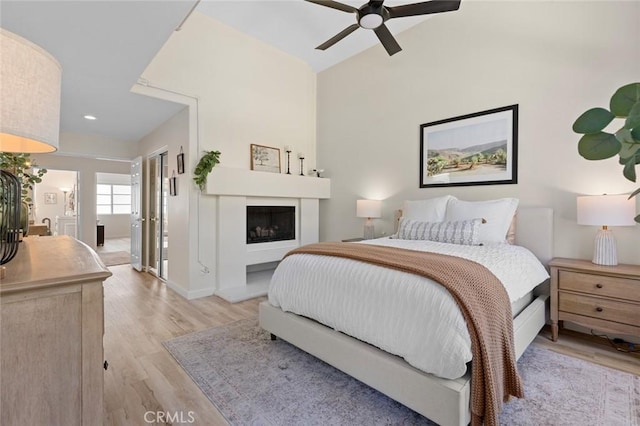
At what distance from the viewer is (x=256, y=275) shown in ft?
15.3

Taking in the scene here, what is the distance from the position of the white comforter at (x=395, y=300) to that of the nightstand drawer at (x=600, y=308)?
0.84ft

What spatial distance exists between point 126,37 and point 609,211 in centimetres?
388

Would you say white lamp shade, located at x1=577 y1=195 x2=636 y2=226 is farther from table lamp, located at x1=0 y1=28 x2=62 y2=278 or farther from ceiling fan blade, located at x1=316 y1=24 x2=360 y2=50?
table lamp, located at x1=0 y1=28 x2=62 y2=278

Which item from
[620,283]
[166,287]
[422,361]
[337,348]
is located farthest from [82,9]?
[620,283]

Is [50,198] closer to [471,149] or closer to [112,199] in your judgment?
[112,199]

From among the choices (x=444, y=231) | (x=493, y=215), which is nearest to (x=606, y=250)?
(x=493, y=215)

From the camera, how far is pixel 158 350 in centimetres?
231

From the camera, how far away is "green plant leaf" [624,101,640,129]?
1.37ft

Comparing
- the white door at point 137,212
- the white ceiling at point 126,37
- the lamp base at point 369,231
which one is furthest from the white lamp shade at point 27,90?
the white door at point 137,212

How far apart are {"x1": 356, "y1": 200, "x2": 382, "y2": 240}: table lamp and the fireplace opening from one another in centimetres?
116

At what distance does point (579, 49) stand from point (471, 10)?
123cm

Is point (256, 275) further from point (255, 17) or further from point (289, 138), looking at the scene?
point (255, 17)

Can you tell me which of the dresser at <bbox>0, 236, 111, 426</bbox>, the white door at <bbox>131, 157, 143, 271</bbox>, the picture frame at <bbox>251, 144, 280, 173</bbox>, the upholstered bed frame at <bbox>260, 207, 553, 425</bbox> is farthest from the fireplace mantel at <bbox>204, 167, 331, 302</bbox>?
the dresser at <bbox>0, 236, 111, 426</bbox>

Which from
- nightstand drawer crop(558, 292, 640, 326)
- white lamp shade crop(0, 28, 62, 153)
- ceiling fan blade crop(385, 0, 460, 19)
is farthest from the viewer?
ceiling fan blade crop(385, 0, 460, 19)
